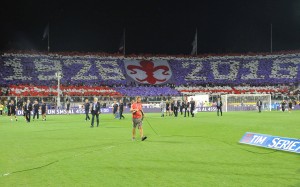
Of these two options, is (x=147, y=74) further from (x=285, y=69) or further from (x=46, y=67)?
(x=285, y=69)

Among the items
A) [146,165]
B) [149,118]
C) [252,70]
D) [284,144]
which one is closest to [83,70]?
[252,70]

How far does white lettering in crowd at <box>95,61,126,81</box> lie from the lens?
71.8 m

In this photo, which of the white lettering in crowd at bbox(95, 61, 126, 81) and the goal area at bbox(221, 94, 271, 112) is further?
the white lettering in crowd at bbox(95, 61, 126, 81)

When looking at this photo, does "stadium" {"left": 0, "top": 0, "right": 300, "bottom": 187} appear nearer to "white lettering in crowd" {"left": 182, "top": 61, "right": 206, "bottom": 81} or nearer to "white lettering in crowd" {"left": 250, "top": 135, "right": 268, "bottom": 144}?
"white lettering in crowd" {"left": 250, "top": 135, "right": 268, "bottom": 144}

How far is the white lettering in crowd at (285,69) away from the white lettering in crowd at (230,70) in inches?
288

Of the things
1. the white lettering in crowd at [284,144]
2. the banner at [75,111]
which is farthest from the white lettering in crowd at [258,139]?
the banner at [75,111]

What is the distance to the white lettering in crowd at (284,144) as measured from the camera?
12.5 meters

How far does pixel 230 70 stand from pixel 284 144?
213 ft

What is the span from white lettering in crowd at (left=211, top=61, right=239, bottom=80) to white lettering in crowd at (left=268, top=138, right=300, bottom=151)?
202 ft

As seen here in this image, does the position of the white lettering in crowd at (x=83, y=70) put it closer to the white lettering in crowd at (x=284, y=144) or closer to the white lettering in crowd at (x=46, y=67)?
the white lettering in crowd at (x=46, y=67)

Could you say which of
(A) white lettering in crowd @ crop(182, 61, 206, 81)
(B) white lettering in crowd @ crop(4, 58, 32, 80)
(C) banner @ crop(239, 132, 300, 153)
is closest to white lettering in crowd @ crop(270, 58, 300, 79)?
(A) white lettering in crowd @ crop(182, 61, 206, 81)

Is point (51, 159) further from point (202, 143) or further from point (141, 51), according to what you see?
point (141, 51)

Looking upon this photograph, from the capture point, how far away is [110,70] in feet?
242

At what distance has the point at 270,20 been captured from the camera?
3039 inches
